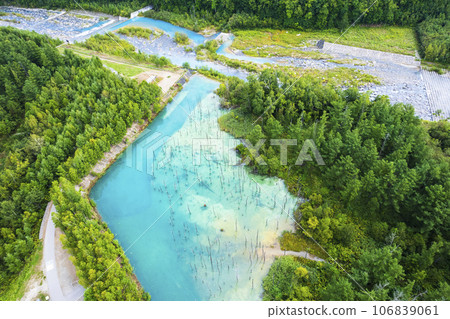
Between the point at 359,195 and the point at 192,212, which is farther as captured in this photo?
the point at 192,212

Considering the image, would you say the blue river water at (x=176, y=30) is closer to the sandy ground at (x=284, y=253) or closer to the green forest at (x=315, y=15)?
the green forest at (x=315, y=15)

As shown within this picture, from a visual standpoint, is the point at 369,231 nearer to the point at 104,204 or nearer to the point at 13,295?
the point at 104,204

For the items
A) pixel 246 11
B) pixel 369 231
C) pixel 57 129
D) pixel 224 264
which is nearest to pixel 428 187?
pixel 369 231

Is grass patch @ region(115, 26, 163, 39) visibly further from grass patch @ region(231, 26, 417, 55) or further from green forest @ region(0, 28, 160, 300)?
green forest @ region(0, 28, 160, 300)

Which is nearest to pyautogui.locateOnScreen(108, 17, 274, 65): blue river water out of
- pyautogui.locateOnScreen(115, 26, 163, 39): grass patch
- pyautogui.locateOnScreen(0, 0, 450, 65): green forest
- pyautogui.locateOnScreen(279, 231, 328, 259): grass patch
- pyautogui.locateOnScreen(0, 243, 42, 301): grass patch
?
pyautogui.locateOnScreen(0, 0, 450, 65): green forest

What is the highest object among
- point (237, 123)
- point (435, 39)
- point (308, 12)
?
point (308, 12)

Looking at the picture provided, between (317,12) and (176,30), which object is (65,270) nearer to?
(176,30)

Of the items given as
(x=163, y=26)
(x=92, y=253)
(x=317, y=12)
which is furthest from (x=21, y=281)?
(x=317, y=12)
